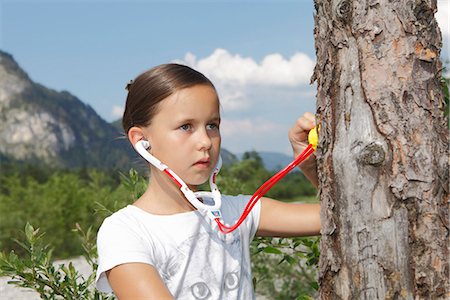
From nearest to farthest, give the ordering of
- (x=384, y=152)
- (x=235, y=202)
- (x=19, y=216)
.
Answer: (x=384, y=152), (x=235, y=202), (x=19, y=216)

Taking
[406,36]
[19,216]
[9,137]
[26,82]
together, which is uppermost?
[26,82]

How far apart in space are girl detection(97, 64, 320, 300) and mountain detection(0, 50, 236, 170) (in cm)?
5649

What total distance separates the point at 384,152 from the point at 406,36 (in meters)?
0.34

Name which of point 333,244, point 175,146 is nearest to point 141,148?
point 175,146

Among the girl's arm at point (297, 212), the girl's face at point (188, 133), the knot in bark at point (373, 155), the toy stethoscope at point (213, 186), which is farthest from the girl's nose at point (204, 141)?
the knot in bark at point (373, 155)

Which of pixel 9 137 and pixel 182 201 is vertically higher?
pixel 9 137

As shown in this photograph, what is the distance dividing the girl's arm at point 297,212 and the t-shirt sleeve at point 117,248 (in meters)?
0.55

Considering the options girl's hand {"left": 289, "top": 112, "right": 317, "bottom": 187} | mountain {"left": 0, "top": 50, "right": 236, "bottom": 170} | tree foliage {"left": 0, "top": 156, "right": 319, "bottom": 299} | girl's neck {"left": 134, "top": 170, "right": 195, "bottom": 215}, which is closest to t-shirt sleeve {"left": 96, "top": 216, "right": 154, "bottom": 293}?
girl's neck {"left": 134, "top": 170, "right": 195, "bottom": 215}

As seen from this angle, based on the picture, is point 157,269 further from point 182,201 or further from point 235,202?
point 235,202

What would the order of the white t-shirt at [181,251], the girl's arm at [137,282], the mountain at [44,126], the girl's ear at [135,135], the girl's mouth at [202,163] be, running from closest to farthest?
1. the girl's arm at [137,282]
2. the white t-shirt at [181,251]
3. the girl's mouth at [202,163]
4. the girl's ear at [135,135]
5. the mountain at [44,126]

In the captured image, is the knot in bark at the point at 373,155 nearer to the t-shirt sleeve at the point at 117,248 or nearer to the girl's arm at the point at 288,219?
the girl's arm at the point at 288,219

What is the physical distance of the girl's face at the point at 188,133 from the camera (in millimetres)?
2064

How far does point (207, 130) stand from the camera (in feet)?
6.95

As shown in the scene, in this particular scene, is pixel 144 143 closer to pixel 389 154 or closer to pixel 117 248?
pixel 117 248
